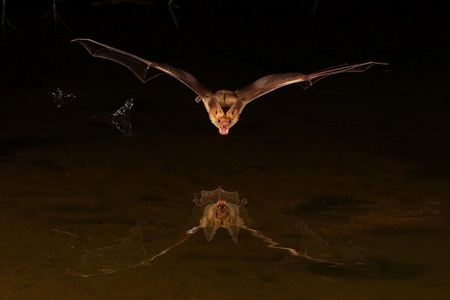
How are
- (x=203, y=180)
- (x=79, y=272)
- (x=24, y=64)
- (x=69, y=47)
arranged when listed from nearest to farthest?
(x=79, y=272), (x=203, y=180), (x=24, y=64), (x=69, y=47)

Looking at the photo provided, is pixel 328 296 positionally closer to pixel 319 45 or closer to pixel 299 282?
pixel 299 282

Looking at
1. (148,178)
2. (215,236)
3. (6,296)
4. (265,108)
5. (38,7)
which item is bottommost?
(6,296)

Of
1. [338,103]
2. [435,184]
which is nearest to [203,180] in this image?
[435,184]

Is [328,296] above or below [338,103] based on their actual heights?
below

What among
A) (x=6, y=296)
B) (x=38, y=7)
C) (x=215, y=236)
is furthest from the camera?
(x=38, y=7)

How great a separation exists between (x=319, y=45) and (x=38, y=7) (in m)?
3.59

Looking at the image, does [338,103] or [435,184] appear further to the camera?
[338,103]

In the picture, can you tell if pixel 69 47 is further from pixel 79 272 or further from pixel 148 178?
pixel 79 272

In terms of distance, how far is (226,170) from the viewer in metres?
6.49

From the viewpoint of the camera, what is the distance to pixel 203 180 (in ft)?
20.6

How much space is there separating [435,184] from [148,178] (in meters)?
1.79

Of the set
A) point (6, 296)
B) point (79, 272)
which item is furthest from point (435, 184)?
point (6, 296)

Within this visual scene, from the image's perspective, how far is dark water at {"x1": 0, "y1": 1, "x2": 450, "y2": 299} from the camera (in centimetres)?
481

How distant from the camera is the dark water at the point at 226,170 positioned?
481 centimetres
